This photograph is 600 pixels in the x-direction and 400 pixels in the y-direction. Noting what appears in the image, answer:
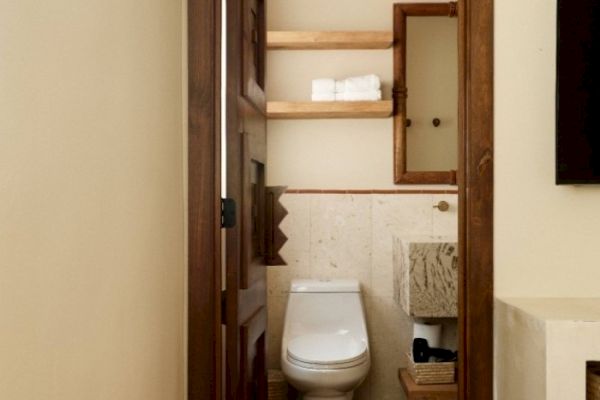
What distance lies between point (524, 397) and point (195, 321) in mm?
811

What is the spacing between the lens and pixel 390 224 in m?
3.46

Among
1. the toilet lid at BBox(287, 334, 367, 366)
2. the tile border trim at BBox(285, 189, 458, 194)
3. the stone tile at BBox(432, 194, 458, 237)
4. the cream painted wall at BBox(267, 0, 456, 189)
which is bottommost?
the toilet lid at BBox(287, 334, 367, 366)

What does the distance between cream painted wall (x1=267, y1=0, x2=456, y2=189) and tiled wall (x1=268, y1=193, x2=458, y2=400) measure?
0.13 meters

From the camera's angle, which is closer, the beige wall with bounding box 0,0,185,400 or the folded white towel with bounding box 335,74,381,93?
the beige wall with bounding box 0,0,185,400

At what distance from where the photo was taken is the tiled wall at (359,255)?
3.46 m

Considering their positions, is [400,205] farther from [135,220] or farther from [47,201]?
[47,201]

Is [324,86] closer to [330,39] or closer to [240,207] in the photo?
[330,39]

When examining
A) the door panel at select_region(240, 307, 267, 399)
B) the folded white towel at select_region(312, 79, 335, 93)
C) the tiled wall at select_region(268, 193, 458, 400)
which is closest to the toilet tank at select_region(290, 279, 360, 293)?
the tiled wall at select_region(268, 193, 458, 400)

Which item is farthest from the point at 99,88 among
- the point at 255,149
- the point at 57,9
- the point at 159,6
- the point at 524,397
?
the point at 524,397

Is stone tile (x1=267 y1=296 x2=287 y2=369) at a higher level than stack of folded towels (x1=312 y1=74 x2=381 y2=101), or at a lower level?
lower

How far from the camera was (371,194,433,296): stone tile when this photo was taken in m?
3.44

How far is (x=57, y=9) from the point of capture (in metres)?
0.94

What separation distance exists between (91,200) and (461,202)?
958mm

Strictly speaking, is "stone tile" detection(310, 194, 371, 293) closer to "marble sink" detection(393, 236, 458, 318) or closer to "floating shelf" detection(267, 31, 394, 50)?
"marble sink" detection(393, 236, 458, 318)
